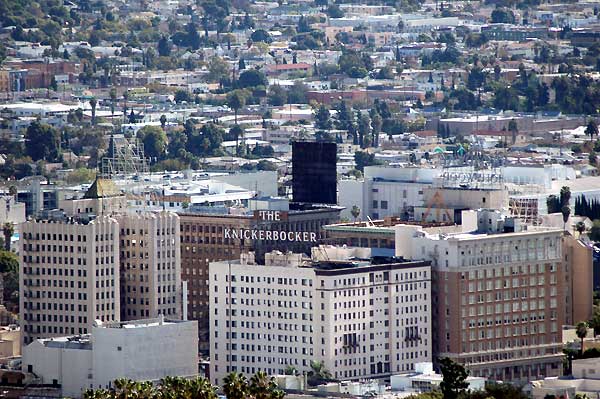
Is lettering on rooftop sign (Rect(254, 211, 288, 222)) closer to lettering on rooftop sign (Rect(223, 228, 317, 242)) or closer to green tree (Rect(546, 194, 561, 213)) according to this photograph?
lettering on rooftop sign (Rect(223, 228, 317, 242))

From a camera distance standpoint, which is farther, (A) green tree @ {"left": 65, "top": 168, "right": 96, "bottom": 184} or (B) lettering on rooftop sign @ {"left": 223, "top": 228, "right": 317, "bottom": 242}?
(A) green tree @ {"left": 65, "top": 168, "right": 96, "bottom": 184}

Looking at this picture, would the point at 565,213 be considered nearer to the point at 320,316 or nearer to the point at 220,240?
the point at 220,240

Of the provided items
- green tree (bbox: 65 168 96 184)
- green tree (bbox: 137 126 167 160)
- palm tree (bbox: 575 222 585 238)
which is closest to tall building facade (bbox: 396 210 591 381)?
palm tree (bbox: 575 222 585 238)

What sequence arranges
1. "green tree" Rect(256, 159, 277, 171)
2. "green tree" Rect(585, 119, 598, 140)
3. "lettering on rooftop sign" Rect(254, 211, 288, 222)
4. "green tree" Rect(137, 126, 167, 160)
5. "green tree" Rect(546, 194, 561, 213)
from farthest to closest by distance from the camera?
1. "green tree" Rect(585, 119, 598, 140)
2. "green tree" Rect(137, 126, 167, 160)
3. "green tree" Rect(256, 159, 277, 171)
4. "green tree" Rect(546, 194, 561, 213)
5. "lettering on rooftop sign" Rect(254, 211, 288, 222)

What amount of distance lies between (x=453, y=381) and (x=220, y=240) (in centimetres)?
2656

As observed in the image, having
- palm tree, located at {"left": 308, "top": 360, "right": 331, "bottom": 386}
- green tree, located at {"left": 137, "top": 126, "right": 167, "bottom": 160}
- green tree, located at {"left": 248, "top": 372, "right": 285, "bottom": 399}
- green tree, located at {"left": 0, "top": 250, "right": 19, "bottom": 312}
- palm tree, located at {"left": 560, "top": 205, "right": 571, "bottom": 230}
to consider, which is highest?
green tree, located at {"left": 137, "top": 126, "right": 167, "bottom": 160}

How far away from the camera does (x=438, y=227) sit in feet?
401

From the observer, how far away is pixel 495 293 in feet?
388

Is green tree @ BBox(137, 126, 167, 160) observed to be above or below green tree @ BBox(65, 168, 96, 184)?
above

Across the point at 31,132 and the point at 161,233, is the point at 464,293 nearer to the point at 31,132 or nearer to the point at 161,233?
the point at 161,233

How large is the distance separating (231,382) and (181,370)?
22.0 m

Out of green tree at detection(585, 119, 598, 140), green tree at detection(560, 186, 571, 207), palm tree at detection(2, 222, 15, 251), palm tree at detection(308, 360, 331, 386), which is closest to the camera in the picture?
palm tree at detection(308, 360, 331, 386)

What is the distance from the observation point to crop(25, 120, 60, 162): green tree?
195 meters

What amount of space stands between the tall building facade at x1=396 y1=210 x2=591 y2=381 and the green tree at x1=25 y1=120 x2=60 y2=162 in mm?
76662
